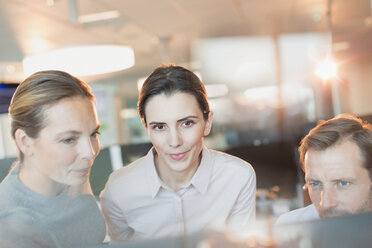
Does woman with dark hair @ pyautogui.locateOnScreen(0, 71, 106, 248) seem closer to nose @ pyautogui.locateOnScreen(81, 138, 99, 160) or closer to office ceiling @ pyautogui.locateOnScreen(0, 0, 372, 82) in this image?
nose @ pyautogui.locateOnScreen(81, 138, 99, 160)

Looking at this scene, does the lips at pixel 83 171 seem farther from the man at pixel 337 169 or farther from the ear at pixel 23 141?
the man at pixel 337 169

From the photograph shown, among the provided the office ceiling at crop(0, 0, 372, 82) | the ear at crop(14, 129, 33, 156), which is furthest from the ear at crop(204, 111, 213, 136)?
the ear at crop(14, 129, 33, 156)

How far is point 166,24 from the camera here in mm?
892

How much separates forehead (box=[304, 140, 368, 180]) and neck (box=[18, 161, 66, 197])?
1.03 ft

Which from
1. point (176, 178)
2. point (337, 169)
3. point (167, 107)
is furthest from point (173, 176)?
point (337, 169)

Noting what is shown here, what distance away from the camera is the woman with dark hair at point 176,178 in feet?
1.48

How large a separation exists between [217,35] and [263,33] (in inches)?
4.0

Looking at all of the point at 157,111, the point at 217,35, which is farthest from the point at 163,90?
the point at 217,35

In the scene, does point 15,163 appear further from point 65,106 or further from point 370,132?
point 370,132

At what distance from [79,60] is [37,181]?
0.55 feet

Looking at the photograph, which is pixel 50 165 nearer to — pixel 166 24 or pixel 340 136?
pixel 340 136

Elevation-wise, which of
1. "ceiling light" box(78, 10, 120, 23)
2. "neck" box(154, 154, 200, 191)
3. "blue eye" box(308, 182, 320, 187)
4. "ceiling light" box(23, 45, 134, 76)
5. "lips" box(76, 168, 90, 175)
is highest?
"ceiling light" box(78, 10, 120, 23)

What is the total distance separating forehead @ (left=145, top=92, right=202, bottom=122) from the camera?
45cm

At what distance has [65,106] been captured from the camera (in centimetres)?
40
